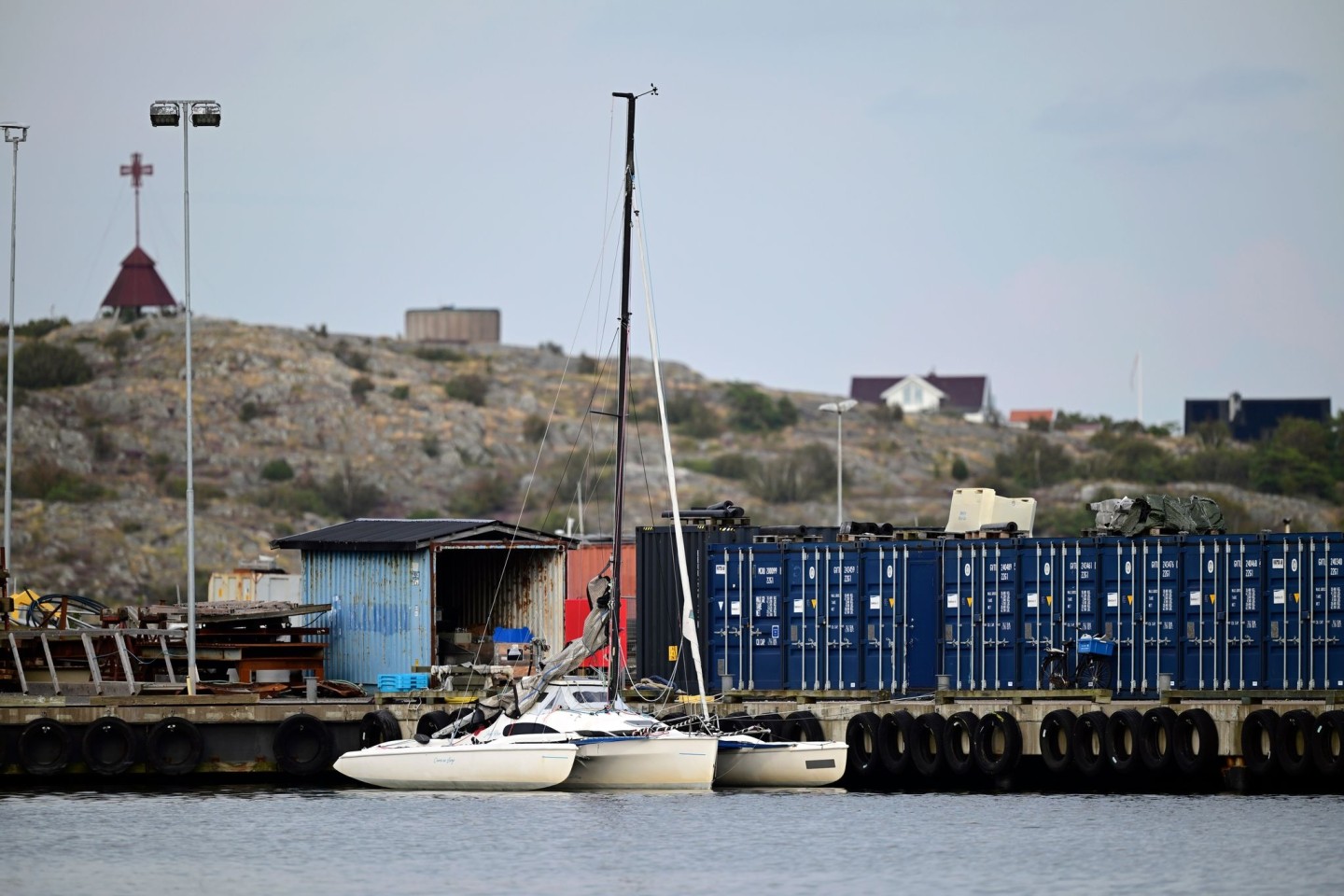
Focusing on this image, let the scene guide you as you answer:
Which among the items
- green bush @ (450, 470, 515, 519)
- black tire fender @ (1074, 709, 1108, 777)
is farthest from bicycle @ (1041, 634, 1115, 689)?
green bush @ (450, 470, 515, 519)

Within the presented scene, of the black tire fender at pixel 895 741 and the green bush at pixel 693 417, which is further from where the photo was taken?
the green bush at pixel 693 417

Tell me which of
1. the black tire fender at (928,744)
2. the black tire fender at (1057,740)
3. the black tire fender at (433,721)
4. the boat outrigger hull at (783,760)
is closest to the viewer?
the black tire fender at (1057,740)

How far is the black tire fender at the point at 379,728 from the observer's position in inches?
1804

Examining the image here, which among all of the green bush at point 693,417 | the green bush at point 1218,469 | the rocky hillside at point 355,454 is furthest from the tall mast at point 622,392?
the green bush at point 693,417

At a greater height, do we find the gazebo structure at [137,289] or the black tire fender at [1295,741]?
the gazebo structure at [137,289]

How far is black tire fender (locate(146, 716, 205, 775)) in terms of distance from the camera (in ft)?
151

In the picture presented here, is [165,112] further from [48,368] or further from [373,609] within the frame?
[48,368]

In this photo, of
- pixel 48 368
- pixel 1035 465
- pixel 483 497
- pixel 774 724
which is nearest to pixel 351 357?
pixel 48 368

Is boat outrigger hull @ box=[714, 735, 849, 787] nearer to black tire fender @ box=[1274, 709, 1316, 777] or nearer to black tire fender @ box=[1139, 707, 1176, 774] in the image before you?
black tire fender @ box=[1139, 707, 1176, 774]

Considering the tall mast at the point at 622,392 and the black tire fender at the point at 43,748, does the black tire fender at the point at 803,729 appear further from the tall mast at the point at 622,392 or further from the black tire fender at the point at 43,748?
the black tire fender at the point at 43,748

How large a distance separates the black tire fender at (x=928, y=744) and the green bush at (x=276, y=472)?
293ft

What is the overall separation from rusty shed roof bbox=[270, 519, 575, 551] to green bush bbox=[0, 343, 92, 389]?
8364 centimetres

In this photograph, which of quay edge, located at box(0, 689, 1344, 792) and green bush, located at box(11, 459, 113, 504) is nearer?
quay edge, located at box(0, 689, 1344, 792)

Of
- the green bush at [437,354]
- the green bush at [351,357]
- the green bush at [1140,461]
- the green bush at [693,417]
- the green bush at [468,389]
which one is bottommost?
the green bush at [1140,461]
